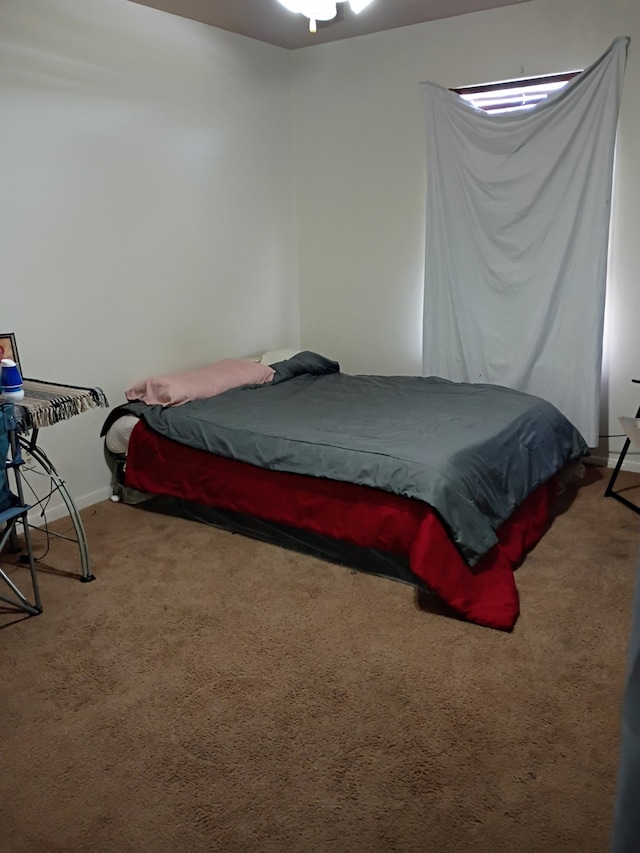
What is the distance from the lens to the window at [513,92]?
3.85 meters

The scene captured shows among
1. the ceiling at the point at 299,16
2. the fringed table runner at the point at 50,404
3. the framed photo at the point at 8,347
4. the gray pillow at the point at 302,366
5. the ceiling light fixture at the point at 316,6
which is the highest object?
the ceiling at the point at 299,16

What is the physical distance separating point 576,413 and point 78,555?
273cm

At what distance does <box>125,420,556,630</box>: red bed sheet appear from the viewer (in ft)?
8.29

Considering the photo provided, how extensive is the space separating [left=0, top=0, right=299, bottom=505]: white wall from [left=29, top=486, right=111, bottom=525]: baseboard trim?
0.01 m

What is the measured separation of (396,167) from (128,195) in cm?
173

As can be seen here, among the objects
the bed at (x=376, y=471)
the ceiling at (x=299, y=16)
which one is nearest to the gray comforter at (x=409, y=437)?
the bed at (x=376, y=471)

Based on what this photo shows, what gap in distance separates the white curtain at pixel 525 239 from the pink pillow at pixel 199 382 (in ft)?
3.69

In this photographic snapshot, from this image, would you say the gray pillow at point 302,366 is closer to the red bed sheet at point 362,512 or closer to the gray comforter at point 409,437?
the gray comforter at point 409,437

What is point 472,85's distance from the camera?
13.3 feet

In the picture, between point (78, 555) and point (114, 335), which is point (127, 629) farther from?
point (114, 335)

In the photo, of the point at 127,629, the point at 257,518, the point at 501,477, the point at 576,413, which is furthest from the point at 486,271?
the point at 127,629

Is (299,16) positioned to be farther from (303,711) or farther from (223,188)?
(303,711)

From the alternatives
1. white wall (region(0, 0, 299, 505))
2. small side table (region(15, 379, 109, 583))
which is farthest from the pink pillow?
small side table (region(15, 379, 109, 583))

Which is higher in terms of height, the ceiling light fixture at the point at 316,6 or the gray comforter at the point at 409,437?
the ceiling light fixture at the point at 316,6
